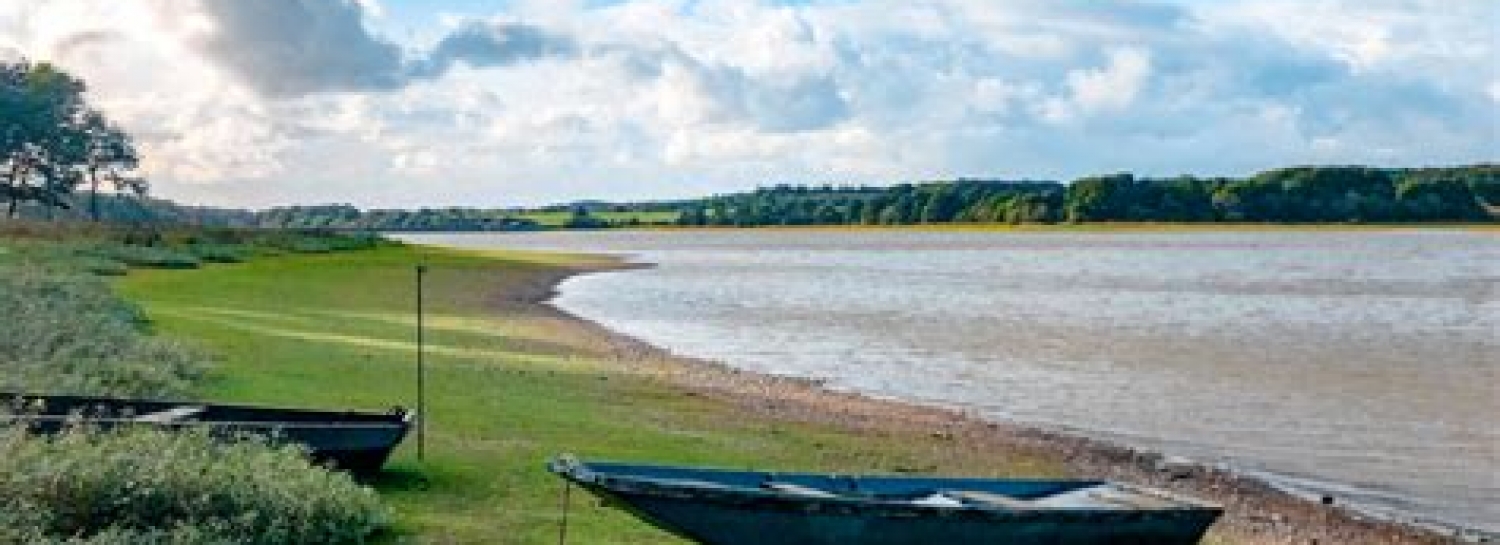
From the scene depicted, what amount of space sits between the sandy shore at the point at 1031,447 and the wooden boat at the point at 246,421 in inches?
346

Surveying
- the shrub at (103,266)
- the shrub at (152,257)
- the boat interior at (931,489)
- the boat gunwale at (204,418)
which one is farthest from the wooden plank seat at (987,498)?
the shrub at (152,257)

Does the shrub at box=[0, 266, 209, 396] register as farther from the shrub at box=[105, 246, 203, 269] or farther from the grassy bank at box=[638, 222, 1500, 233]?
the grassy bank at box=[638, 222, 1500, 233]

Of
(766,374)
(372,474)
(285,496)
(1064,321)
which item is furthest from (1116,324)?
(285,496)

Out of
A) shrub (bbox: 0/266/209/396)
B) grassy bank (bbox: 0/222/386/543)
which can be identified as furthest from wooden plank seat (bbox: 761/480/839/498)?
shrub (bbox: 0/266/209/396)

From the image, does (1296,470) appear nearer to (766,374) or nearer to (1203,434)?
(1203,434)

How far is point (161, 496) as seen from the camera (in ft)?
41.2

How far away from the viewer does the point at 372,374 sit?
2870 cm

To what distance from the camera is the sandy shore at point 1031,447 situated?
1941cm

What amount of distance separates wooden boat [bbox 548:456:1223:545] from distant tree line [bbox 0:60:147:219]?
310 feet

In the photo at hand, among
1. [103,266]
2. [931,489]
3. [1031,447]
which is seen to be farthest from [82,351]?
[103,266]

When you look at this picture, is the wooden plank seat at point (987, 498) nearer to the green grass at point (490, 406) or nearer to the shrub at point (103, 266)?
the green grass at point (490, 406)

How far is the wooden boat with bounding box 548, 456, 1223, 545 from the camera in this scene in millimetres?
12945

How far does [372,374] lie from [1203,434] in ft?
46.7

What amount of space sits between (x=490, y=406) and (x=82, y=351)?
5.79 meters
